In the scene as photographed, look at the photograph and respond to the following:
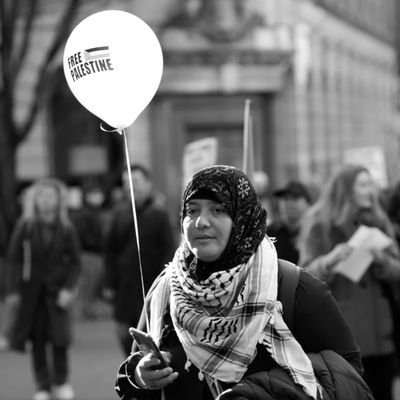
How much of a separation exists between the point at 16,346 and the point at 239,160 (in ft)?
48.8

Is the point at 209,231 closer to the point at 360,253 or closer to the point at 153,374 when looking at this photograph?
the point at 153,374

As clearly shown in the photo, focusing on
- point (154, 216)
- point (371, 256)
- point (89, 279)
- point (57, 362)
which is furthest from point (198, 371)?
point (89, 279)

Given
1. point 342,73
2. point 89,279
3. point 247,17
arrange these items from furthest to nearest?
point 342,73 < point 247,17 < point 89,279

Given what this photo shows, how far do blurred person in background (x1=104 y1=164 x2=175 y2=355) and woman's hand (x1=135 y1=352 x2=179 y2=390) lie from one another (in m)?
4.51

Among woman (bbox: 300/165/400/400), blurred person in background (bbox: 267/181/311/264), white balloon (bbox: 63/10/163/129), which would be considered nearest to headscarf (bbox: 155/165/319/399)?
white balloon (bbox: 63/10/163/129)

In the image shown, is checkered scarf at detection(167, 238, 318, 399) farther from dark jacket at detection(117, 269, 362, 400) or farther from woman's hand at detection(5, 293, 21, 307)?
woman's hand at detection(5, 293, 21, 307)

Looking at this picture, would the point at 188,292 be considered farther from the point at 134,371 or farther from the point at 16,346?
the point at 16,346

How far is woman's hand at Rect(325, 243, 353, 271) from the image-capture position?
19.4ft

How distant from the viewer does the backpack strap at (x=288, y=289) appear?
3385mm

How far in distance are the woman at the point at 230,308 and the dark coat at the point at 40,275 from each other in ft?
16.4

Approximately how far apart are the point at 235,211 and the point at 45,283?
5.28m

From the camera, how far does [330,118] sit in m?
28.0

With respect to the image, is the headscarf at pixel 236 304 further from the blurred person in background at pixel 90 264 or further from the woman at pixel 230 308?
the blurred person in background at pixel 90 264

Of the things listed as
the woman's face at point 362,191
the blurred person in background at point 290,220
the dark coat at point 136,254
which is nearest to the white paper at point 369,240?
the woman's face at point 362,191
